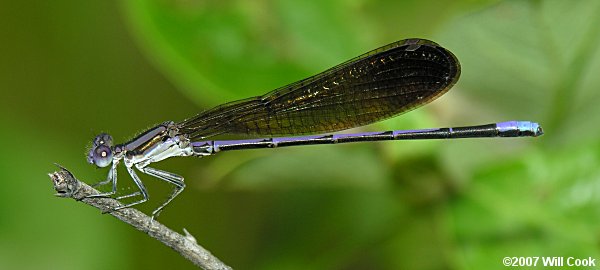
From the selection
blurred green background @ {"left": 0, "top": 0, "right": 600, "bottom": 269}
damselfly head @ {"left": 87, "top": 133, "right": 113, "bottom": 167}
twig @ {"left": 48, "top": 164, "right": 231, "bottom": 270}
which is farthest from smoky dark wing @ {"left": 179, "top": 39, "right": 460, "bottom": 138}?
twig @ {"left": 48, "top": 164, "right": 231, "bottom": 270}

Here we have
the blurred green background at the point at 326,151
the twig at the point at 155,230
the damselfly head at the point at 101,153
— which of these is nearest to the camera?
the twig at the point at 155,230

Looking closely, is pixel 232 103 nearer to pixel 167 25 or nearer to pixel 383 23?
pixel 167 25

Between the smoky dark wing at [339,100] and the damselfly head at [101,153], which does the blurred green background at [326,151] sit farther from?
the damselfly head at [101,153]

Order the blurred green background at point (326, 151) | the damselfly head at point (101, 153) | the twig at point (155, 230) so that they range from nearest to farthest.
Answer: the twig at point (155, 230)
the blurred green background at point (326, 151)
the damselfly head at point (101, 153)

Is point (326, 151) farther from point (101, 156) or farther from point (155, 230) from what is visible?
point (155, 230)

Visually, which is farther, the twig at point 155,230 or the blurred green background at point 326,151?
the blurred green background at point 326,151

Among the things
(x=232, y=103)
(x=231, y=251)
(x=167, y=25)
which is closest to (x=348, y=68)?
(x=232, y=103)

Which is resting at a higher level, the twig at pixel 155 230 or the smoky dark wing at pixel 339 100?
the smoky dark wing at pixel 339 100

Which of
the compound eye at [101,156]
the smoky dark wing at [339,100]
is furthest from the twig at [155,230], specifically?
the smoky dark wing at [339,100]

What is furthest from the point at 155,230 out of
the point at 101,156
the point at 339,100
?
the point at 339,100
